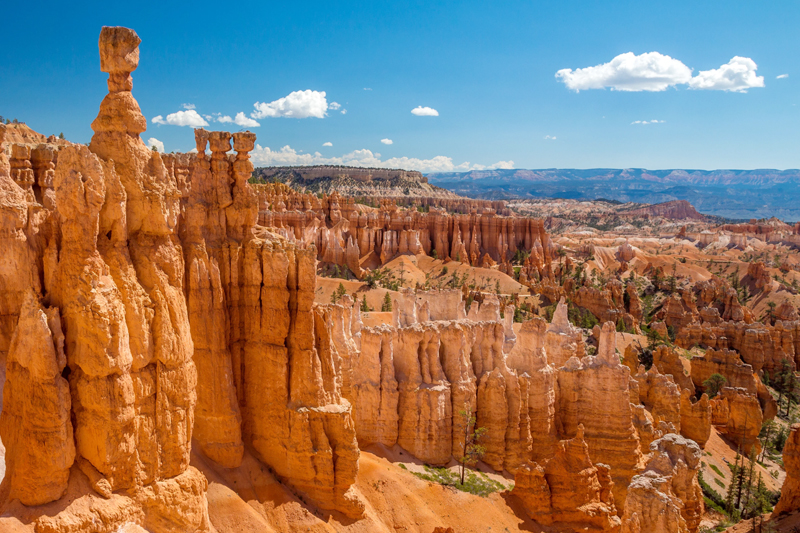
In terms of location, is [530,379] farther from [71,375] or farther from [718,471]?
[71,375]

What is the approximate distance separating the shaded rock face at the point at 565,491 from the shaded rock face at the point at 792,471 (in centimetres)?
677

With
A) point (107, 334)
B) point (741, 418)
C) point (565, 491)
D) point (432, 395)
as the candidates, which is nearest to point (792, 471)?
point (565, 491)

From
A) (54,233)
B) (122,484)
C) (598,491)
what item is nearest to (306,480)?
(122,484)

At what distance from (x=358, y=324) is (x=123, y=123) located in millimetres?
15680

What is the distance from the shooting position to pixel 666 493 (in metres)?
13.0

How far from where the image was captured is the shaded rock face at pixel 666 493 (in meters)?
12.2

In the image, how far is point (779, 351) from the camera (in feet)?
152

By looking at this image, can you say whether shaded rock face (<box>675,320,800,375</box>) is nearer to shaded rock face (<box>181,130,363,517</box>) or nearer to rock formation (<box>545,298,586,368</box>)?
rock formation (<box>545,298,586,368</box>)

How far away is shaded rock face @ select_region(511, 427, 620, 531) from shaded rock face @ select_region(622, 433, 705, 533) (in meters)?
2.99

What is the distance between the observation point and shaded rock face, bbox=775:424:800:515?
64.3ft

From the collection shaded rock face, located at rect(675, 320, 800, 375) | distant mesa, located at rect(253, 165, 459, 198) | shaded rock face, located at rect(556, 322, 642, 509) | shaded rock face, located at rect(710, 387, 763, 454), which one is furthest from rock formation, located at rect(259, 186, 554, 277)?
distant mesa, located at rect(253, 165, 459, 198)

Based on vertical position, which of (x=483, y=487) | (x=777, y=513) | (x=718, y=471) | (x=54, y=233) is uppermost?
(x=54, y=233)

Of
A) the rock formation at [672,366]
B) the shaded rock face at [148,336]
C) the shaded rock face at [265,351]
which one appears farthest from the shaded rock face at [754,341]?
the shaded rock face at [148,336]

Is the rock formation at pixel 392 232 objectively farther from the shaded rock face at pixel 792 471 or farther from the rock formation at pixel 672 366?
the shaded rock face at pixel 792 471
